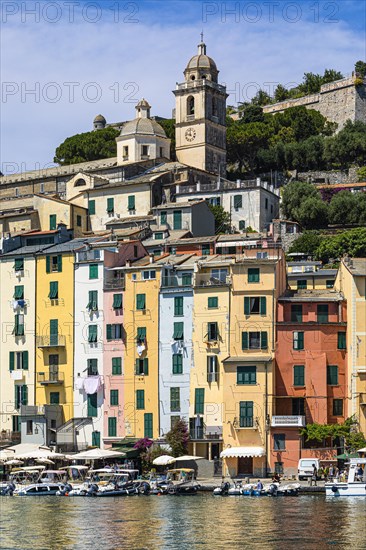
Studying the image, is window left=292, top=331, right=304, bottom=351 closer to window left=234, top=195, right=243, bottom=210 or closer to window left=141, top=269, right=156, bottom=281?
window left=141, top=269, right=156, bottom=281

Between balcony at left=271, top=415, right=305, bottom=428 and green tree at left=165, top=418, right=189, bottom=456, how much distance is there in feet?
20.7

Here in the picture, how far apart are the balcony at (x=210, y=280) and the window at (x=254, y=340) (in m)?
4.06

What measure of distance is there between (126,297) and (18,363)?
32.6 ft

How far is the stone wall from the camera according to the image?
164 m

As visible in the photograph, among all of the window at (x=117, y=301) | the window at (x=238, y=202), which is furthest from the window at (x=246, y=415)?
the window at (x=238, y=202)

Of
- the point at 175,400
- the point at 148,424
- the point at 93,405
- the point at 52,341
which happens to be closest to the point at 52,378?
the point at 52,341

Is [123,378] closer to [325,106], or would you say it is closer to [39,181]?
[39,181]

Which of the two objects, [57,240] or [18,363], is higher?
[57,240]

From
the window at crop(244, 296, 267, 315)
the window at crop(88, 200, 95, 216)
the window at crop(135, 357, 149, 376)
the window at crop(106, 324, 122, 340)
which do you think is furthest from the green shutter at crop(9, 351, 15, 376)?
the window at crop(88, 200, 95, 216)

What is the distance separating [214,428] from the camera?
3391 inches

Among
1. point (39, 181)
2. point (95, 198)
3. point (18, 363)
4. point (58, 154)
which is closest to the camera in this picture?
point (18, 363)

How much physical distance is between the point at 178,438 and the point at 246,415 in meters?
4.95

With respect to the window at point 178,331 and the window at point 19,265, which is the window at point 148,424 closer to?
the window at point 178,331

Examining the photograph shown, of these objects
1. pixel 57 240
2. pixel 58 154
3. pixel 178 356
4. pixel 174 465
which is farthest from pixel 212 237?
pixel 58 154
